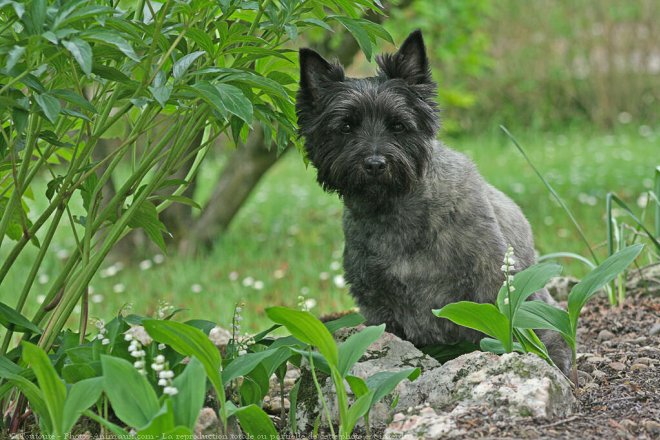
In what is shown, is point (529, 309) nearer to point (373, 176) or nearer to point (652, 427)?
point (652, 427)

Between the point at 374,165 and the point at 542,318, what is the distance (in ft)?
3.33

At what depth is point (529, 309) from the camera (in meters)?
3.10

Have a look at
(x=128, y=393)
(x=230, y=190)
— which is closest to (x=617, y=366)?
(x=128, y=393)

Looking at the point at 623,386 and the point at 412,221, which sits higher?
the point at 412,221

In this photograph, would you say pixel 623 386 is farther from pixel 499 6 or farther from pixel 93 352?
pixel 499 6

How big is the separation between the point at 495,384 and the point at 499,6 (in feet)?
51.8

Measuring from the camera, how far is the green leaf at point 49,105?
7.73 ft

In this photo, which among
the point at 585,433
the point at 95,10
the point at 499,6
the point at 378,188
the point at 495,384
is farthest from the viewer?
the point at 499,6

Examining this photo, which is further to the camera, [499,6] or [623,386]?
[499,6]

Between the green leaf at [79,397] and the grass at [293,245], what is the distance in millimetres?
2028

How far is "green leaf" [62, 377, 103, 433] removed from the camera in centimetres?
249

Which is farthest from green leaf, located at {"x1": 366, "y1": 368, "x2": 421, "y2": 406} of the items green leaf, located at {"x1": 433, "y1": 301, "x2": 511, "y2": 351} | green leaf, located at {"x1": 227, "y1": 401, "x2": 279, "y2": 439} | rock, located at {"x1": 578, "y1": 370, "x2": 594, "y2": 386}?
rock, located at {"x1": 578, "y1": 370, "x2": 594, "y2": 386}

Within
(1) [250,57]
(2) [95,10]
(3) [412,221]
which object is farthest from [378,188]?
(2) [95,10]

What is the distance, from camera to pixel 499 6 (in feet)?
58.0
